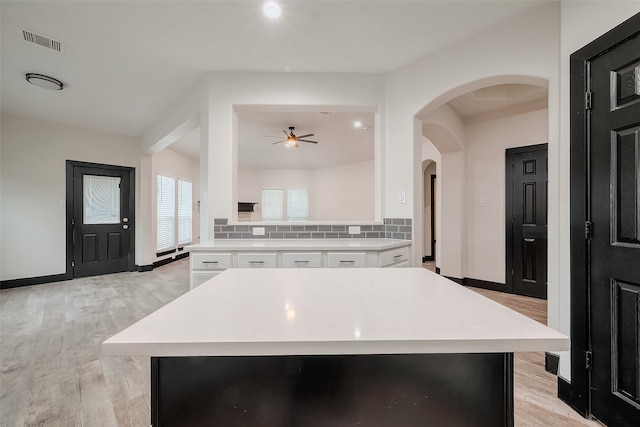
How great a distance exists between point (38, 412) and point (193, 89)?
10.4ft

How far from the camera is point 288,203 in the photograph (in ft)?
30.5

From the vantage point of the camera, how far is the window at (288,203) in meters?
9.24

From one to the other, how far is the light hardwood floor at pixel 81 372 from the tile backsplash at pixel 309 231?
132 cm

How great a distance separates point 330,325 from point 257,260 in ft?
5.86

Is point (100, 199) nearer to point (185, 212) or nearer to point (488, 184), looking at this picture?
point (185, 212)

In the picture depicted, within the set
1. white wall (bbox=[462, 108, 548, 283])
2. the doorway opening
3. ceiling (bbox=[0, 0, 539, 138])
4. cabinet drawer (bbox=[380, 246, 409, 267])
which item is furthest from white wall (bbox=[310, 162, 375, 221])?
ceiling (bbox=[0, 0, 539, 138])

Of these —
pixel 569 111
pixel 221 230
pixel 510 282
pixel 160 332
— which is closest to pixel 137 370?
pixel 221 230

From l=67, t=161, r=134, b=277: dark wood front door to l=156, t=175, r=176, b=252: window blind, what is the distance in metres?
0.58

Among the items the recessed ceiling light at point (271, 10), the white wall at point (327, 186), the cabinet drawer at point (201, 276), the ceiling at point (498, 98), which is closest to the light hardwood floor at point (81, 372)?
the cabinet drawer at point (201, 276)

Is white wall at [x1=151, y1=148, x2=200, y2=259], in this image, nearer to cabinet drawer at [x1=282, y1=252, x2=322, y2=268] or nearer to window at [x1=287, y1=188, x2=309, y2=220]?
window at [x1=287, y1=188, x2=309, y2=220]

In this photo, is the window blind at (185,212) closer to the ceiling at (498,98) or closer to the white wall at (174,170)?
the white wall at (174,170)

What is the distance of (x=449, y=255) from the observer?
4.50 metres

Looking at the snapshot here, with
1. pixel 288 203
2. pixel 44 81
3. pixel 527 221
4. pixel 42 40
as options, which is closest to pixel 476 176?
pixel 527 221

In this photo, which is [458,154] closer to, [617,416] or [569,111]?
[569,111]
